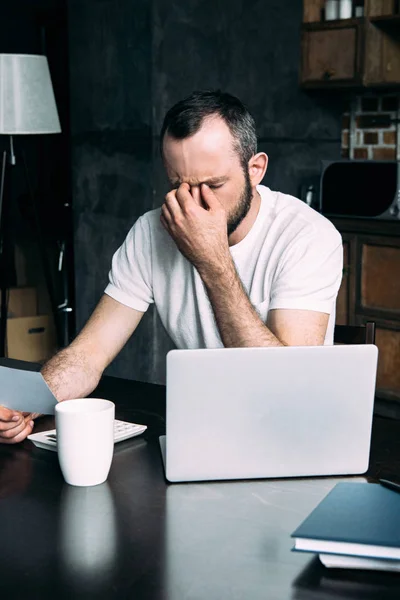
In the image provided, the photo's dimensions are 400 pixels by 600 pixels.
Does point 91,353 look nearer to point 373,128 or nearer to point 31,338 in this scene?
point 31,338

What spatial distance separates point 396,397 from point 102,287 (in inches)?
55.0

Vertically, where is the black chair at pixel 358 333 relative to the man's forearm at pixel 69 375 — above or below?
above

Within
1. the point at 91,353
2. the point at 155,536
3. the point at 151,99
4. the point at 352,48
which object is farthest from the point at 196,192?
the point at 352,48

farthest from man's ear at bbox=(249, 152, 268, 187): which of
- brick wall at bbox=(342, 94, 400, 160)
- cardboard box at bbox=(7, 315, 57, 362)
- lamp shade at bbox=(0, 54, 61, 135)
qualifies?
cardboard box at bbox=(7, 315, 57, 362)

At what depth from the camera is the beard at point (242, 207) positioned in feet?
6.16

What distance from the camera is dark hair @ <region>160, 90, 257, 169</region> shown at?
1795 mm

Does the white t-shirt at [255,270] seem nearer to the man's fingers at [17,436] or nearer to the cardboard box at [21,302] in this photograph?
the man's fingers at [17,436]

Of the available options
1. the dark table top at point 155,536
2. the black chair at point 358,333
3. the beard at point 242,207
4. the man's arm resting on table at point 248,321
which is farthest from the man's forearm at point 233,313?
the dark table top at point 155,536

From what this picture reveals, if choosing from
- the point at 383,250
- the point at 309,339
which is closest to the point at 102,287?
the point at 383,250

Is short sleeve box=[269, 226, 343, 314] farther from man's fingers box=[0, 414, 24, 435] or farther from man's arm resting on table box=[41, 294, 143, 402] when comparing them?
man's fingers box=[0, 414, 24, 435]

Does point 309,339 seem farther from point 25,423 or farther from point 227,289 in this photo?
point 25,423

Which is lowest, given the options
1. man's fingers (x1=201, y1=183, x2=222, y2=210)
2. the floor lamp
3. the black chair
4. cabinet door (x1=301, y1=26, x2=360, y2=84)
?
the black chair

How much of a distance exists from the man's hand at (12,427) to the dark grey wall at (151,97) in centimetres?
235

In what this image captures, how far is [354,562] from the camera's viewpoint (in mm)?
981
